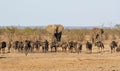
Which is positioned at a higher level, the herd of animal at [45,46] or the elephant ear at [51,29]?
the elephant ear at [51,29]

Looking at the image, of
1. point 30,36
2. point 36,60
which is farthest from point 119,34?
point 36,60

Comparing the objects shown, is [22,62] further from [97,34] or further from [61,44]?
[97,34]

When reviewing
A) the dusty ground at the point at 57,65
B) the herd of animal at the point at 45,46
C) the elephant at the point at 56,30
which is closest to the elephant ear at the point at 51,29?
the elephant at the point at 56,30

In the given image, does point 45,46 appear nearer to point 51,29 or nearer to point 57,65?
point 57,65

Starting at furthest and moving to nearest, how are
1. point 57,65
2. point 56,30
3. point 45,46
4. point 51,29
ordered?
point 51,29 → point 56,30 → point 45,46 → point 57,65

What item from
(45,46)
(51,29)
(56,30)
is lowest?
(45,46)

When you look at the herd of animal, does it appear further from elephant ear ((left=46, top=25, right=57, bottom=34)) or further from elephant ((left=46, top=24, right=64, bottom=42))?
elephant ear ((left=46, top=25, right=57, bottom=34))

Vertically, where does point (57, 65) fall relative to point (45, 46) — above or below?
below

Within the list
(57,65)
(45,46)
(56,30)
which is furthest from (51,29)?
(57,65)

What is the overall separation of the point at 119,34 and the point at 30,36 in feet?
46.3

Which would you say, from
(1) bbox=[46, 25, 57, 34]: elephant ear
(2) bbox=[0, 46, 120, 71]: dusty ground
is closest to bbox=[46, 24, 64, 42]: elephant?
(1) bbox=[46, 25, 57, 34]: elephant ear

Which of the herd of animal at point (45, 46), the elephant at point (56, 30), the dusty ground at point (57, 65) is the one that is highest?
the elephant at point (56, 30)

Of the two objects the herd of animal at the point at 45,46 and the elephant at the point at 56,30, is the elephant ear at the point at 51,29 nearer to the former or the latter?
the elephant at the point at 56,30

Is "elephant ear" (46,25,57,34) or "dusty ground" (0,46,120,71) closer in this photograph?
"dusty ground" (0,46,120,71)
